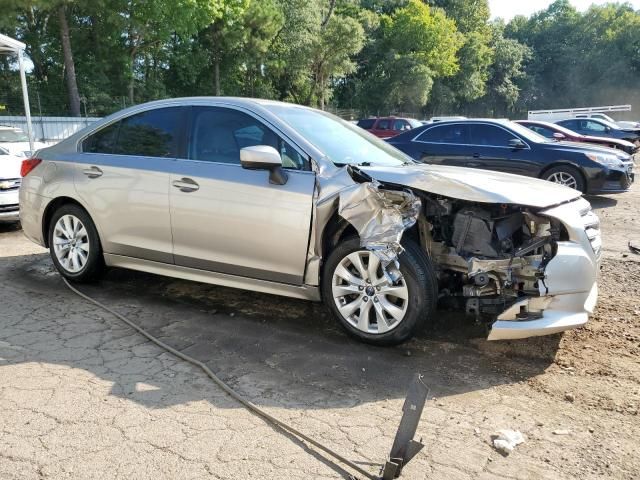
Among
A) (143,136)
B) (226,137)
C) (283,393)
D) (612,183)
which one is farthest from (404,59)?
(283,393)

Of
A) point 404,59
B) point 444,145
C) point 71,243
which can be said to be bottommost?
point 71,243

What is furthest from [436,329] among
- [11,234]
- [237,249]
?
[11,234]

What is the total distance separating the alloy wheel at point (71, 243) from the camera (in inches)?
195

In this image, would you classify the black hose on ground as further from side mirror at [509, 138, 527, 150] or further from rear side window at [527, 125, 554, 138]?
rear side window at [527, 125, 554, 138]

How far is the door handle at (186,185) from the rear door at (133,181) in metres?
0.12

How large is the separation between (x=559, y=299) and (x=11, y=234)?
284 inches

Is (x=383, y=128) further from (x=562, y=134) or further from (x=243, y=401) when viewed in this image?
(x=243, y=401)

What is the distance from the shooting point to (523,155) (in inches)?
377

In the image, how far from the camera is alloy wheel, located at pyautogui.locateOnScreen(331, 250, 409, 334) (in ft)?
11.7

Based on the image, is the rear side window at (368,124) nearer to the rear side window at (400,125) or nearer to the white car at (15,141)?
the rear side window at (400,125)

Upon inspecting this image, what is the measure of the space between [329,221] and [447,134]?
7.00 meters

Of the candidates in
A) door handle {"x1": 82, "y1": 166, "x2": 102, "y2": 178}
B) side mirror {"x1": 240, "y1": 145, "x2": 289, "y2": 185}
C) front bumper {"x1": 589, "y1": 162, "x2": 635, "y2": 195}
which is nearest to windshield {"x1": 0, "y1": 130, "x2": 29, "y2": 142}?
door handle {"x1": 82, "y1": 166, "x2": 102, "y2": 178}

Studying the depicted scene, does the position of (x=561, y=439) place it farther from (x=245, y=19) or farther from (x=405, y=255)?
(x=245, y=19)

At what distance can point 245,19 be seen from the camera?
106 feet
